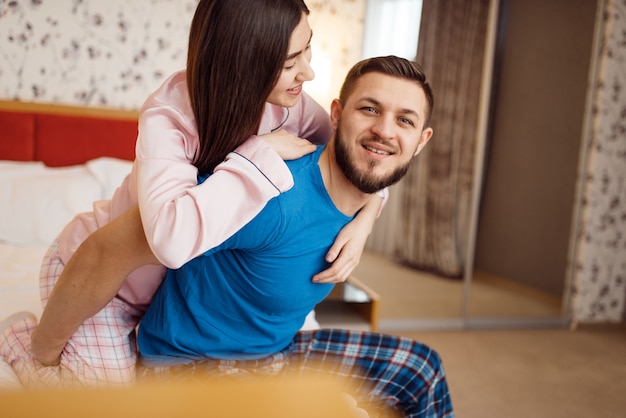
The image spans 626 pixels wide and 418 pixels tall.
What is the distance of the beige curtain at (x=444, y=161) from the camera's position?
11.1ft

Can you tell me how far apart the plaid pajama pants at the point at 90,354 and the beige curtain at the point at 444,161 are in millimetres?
2339

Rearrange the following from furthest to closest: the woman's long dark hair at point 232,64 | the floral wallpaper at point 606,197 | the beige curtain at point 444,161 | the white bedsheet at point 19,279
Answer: the floral wallpaper at point 606,197 < the beige curtain at point 444,161 < the white bedsheet at point 19,279 < the woman's long dark hair at point 232,64

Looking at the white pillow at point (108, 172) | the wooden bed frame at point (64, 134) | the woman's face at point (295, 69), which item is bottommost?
the white pillow at point (108, 172)

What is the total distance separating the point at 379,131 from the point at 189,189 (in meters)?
0.47

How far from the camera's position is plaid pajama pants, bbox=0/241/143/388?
44.8 inches

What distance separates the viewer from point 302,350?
1.35 meters

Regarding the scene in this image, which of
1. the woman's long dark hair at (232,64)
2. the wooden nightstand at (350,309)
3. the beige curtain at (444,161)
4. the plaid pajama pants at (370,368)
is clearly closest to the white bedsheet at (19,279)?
the plaid pajama pants at (370,368)

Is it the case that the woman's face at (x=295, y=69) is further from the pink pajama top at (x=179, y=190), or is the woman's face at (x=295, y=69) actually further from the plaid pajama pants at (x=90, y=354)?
the plaid pajama pants at (x=90, y=354)

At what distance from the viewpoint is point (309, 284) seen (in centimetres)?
121

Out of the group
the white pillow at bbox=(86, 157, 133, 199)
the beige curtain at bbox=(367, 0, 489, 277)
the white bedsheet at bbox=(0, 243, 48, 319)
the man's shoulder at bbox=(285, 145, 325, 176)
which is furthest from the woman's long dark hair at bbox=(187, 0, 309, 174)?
the beige curtain at bbox=(367, 0, 489, 277)

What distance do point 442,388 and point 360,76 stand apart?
74cm

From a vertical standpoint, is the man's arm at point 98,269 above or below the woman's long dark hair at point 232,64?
below

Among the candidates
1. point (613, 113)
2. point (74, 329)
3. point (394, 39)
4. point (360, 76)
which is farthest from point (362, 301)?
point (613, 113)

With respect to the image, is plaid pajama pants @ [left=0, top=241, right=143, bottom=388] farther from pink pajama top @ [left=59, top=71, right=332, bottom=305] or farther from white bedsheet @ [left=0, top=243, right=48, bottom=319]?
white bedsheet @ [left=0, top=243, right=48, bottom=319]
